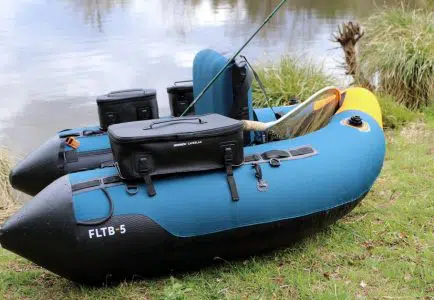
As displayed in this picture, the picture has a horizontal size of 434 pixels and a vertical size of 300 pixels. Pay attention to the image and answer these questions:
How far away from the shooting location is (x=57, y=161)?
3.43 m

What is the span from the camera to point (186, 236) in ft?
8.70

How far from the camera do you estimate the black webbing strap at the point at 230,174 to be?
8.82ft

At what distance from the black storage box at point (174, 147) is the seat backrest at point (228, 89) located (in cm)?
55

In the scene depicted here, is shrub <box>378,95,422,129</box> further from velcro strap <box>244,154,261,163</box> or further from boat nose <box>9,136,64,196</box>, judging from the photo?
boat nose <box>9,136,64,196</box>

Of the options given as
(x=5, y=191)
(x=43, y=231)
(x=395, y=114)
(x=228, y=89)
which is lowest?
(x=5, y=191)

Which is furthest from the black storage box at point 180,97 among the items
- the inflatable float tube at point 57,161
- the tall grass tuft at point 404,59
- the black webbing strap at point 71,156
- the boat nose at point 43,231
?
the tall grass tuft at point 404,59

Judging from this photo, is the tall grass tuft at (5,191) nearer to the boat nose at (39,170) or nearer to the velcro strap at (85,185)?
the boat nose at (39,170)

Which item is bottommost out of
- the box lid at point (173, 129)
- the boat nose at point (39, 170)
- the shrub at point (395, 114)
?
the shrub at point (395, 114)

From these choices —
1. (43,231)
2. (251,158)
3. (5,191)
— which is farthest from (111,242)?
(5,191)

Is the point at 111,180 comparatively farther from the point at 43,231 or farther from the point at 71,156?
the point at 71,156

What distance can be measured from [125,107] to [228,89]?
809 millimetres

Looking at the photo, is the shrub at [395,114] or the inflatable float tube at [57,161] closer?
the inflatable float tube at [57,161]

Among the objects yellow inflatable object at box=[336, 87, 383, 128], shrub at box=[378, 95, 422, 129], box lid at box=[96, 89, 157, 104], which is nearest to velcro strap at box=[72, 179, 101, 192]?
box lid at box=[96, 89, 157, 104]

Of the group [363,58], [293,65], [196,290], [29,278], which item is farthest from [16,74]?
[196,290]
